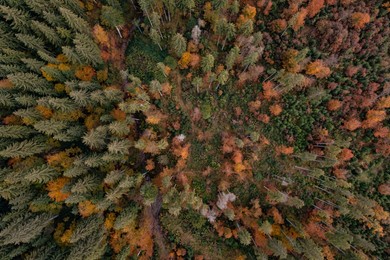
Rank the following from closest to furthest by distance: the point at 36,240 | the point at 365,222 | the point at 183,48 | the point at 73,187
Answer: the point at 73,187, the point at 36,240, the point at 183,48, the point at 365,222

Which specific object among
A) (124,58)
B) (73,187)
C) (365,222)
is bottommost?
(73,187)

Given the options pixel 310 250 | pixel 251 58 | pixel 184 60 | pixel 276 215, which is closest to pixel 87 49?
pixel 184 60

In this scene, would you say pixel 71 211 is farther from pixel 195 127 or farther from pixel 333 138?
pixel 333 138

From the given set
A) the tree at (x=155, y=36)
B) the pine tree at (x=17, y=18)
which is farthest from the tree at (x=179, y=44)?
the pine tree at (x=17, y=18)

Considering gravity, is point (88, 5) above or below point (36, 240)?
above

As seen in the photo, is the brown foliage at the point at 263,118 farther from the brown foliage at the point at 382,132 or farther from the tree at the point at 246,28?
the brown foliage at the point at 382,132

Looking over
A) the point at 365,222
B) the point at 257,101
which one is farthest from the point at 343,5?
the point at 365,222
